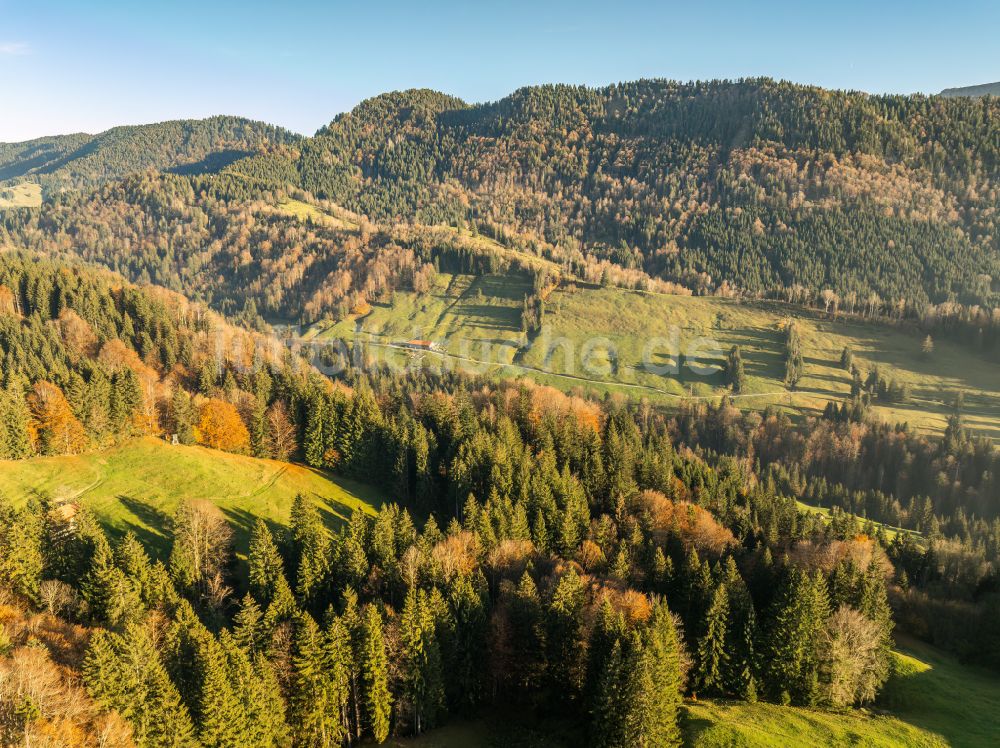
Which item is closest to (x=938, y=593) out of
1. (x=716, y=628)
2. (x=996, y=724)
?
(x=996, y=724)

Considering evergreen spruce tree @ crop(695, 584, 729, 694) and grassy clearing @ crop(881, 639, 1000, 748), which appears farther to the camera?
evergreen spruce tree @ crop(695, 584, 729, 694)

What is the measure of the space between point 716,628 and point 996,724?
27.4 meters

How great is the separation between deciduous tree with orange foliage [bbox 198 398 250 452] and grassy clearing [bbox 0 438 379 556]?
323 centimetres

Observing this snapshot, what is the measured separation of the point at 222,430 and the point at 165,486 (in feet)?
63.9

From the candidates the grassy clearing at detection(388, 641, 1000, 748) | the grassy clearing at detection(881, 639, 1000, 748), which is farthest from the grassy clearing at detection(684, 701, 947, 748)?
the grassy clearing at detection(881, 639, 1000, 748)

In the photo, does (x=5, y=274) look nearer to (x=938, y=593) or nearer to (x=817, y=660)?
(x=817, y=660)

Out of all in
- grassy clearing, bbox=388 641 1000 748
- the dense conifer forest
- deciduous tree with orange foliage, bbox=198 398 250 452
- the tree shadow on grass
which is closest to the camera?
the dense conifer forest

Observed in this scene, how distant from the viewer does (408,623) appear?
56844mm

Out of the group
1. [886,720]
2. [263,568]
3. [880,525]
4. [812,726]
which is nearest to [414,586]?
[263,568]

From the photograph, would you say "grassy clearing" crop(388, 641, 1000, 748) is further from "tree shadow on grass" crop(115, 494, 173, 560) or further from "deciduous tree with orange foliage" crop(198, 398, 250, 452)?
"deciduous tree with orange foliage" crop(198, 398, 250, 452)

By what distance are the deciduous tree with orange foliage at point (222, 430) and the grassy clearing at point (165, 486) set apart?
3234 millimetres

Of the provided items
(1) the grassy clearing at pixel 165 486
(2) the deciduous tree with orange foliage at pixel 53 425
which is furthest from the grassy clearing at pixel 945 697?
(2) the deciduous tree with orange foliage at pixel 53 425

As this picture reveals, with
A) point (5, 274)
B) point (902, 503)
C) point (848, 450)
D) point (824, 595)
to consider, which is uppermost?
point (5, 274)

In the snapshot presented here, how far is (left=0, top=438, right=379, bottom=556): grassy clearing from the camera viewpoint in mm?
79688
